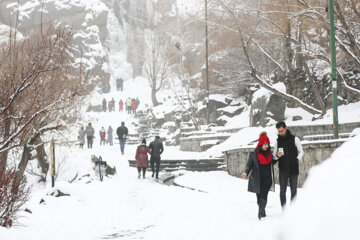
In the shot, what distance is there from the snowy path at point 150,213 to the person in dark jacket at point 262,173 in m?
0.38

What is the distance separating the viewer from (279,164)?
7.45 metres

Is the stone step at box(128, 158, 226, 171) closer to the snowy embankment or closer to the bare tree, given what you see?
the bare tree

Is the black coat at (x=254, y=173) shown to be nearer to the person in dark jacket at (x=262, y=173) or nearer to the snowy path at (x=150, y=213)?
the person in dark jacket at (x=262, y=173)

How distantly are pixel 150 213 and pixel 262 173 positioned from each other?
9.93 ft

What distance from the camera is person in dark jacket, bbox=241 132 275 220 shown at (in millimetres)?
7605

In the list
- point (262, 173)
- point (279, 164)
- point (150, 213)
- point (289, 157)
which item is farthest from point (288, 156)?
point (150, 213)

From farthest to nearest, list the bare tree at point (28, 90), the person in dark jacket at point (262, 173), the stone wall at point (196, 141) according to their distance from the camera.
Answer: the stone wall at point (196, 141) < the person in dark jacket at point (262, 173) < the bare tree at point (28, 90)

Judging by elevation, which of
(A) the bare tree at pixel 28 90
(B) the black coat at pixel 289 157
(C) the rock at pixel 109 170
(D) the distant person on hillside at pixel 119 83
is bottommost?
(C) the rock at pixel 109 170

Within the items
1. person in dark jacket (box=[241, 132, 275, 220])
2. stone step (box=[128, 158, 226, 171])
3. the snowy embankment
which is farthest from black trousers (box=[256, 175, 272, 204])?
stone step (box=[128, 158, 226, 171])

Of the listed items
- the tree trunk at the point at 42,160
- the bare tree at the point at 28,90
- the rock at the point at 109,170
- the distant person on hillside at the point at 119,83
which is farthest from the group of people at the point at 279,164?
the distant person on hillside at the point at 119,83

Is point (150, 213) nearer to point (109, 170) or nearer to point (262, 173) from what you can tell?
point (262, 173)

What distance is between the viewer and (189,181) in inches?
583

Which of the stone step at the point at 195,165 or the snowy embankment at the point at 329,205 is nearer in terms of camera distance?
the snowy embankment at the point at 329,205

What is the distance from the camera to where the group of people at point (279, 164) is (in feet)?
24.1
